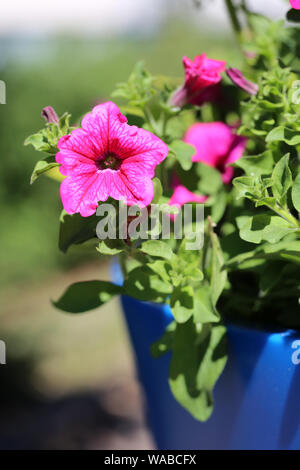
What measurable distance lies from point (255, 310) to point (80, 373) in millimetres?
1184

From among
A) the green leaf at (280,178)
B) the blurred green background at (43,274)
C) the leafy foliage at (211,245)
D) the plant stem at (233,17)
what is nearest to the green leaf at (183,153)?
the leafy foliage at (211,245)

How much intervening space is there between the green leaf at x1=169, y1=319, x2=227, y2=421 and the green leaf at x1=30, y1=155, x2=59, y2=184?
0.66 ft

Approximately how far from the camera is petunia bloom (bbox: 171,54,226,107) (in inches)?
22.6

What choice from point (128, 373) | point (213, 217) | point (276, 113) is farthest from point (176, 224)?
point (128, 373)

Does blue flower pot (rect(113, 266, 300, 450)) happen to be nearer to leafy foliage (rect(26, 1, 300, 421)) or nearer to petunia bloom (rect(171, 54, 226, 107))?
leafy foliage (rect(26, 1, 300, 421))

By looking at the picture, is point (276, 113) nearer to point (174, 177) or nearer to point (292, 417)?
point (174, 177)

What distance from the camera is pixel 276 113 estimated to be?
563mm

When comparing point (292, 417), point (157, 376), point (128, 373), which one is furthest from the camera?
point (128, 373)

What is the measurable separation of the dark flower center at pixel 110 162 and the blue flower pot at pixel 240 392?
177 mm

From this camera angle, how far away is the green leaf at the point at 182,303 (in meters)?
0.50

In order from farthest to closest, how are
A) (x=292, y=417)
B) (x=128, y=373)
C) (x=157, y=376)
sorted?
(x=128, y=373), (x=157, y=376), (x=292, y=417)

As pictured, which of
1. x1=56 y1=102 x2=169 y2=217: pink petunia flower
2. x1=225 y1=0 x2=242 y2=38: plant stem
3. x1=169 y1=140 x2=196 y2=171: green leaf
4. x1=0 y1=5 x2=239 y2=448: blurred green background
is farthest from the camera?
x1=0 y1=5 x2=239 y2=448: blurred green background

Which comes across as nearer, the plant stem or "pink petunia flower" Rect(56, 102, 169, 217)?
"pink petunia flower" Rect(56, 102, 169, 217)

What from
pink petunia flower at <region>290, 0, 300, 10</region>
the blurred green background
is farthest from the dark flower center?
the blurred green background
